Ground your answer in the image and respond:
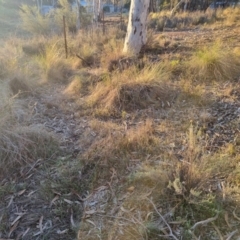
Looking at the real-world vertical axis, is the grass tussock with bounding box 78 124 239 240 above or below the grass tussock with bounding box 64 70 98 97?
above

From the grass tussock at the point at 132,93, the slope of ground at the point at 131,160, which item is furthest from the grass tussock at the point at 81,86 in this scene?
the grass tussock at the point at 132,93

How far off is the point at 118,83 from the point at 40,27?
9445 millimetres

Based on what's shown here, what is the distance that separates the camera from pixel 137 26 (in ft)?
18.1

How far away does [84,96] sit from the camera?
399 centimetres

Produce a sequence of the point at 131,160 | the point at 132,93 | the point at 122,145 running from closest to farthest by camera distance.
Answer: the point at 131,160 → the point at 122,145 → the point at 132,93

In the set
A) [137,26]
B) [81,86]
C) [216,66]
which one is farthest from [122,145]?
[137,26]

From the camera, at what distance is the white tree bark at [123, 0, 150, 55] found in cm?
539

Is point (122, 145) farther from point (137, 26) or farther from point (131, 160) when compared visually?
point (137, 26)

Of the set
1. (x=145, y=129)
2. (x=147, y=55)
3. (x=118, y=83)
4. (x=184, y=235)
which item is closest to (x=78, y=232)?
(x=184, y=235)

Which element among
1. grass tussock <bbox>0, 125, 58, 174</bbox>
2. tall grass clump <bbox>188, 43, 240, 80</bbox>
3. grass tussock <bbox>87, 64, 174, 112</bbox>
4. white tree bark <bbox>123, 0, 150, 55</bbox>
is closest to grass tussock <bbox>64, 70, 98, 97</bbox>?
grass tussock <bbox>87, 64, 174, 112</bbox>

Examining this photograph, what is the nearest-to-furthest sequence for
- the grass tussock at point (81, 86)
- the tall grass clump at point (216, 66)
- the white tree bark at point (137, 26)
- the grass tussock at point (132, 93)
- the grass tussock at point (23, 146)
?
the grass tussock at point (23, 146)
the grass tussock at point (132, 93)
the tall grass clump at point (216, 66)
the grass tussock at point (81, 86)
the white tree bark at point (137, 26)

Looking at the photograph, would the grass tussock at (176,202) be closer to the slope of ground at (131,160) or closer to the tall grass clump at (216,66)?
the slope of ground at (131,160)

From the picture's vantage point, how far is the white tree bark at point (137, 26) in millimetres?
5391

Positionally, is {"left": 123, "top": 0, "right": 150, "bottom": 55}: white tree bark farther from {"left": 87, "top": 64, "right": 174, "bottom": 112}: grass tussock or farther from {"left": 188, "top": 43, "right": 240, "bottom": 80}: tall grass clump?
{"left": 87, "top": 64, "right": 174, "bottom": 112}: grass tussock
